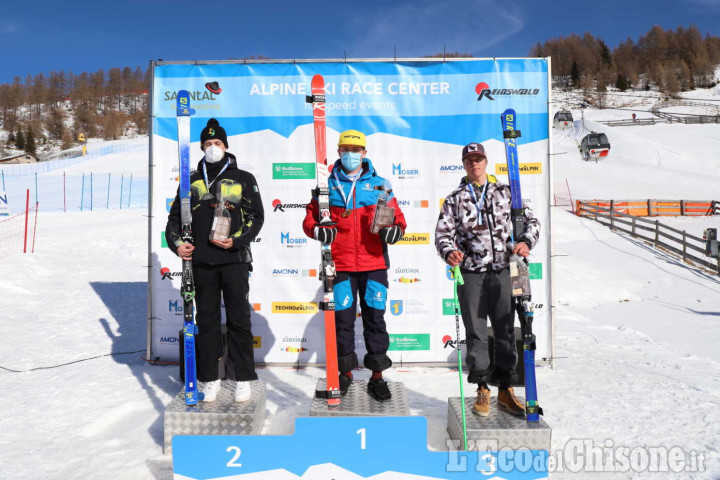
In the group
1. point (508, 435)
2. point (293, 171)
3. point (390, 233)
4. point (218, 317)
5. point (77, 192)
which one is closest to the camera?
point (508, 435)

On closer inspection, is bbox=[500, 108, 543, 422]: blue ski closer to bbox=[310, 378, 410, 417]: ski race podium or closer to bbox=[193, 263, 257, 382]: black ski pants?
bbox=[310, 378, 410, 417]: ski race podium

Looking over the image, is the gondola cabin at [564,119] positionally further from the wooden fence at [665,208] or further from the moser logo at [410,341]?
the moser logo at [410,341]

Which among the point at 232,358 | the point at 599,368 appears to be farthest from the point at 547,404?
the point at 232,358

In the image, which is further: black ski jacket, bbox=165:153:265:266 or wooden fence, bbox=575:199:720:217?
wooden fence, bbox=575:199:720:217

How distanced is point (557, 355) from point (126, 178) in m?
31.5

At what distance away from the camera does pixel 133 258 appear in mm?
11922

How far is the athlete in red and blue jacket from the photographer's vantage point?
12.1ft

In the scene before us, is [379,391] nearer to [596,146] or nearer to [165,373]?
[165,373]

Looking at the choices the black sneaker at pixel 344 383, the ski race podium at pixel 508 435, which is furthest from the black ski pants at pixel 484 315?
the black sneaker at pixel 344 383

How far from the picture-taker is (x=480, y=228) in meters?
3.48

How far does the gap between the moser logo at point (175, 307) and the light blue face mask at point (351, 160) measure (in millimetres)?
3041

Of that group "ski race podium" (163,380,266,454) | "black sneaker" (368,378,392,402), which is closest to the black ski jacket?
"ski race podium" (163,380,266,454)

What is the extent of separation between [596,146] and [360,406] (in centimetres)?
3889

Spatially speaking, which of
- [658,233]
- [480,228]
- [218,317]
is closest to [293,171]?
[218,317]
